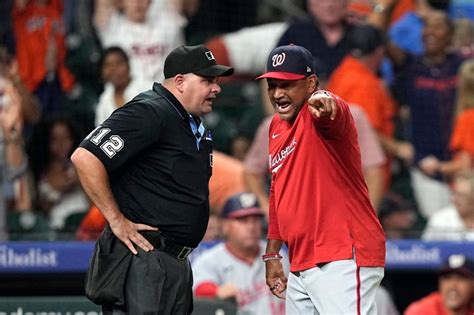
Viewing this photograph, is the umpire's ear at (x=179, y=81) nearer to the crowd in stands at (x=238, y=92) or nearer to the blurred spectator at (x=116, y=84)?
the crowd in stands at (x=238, y=92)

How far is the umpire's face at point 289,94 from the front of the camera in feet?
17.5

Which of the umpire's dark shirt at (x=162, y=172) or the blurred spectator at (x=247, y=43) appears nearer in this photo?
the umpire's dark shirt at (x=162, y=172)

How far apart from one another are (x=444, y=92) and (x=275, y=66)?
14.7ft

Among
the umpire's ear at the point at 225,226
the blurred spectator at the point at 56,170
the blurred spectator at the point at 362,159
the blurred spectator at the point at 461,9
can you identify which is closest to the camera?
the umpire's ear at the point at 225,226

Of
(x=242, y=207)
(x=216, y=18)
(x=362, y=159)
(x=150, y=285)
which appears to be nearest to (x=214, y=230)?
(x=242, y=207)

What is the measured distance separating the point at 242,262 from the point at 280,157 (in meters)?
2.80

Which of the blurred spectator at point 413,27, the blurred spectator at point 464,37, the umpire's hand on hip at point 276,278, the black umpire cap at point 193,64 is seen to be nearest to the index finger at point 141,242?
the umpire's hand on hip at point 276,278

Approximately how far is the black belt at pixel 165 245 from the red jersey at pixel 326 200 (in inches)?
21.5

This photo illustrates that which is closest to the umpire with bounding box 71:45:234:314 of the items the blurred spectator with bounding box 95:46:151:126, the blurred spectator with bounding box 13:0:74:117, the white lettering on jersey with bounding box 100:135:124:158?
the white lettering on jersey with bounding box 100:135:124:158

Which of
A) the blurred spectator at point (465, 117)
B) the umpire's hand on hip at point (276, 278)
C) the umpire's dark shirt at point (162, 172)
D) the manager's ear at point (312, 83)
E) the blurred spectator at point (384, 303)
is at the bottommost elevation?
the blurred spectator at point (384, 303)

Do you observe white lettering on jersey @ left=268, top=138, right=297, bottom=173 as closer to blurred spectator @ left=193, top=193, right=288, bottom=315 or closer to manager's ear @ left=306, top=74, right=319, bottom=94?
manager's ear @ left=306, top=74, right=319, bottom=94

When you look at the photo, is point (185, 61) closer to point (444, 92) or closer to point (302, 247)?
point (302, 247)

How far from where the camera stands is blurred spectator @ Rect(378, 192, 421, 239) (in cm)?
889

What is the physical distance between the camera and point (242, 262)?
8.16 meters
